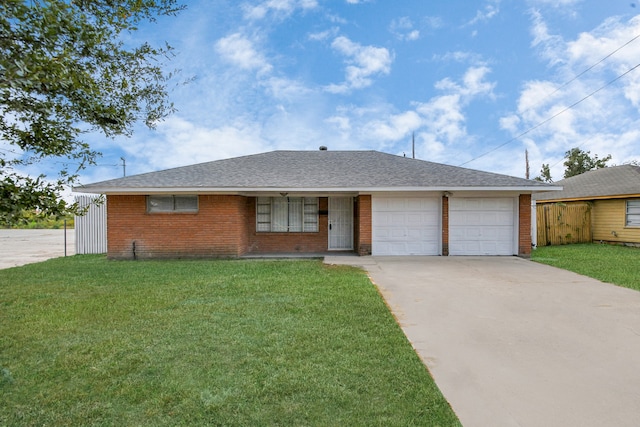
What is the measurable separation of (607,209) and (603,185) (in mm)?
2135

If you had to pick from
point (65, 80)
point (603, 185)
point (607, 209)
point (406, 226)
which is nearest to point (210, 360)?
point (65, 80)

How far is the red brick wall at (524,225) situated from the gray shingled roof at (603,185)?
7.78 meters

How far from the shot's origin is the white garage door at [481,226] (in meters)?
12.0

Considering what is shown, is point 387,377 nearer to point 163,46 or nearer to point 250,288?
point 250,288

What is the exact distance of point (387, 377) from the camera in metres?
3.25

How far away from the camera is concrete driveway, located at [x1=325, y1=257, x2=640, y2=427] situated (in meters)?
2.83

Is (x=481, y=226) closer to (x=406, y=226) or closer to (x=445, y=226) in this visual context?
(x=445, y=226)

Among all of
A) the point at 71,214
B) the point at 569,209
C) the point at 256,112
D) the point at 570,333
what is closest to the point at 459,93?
the point at 569,209

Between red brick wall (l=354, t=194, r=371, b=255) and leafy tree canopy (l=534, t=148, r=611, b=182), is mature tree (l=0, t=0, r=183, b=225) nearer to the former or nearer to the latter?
red brick wall (l=354, t=194, r=371, b=255)

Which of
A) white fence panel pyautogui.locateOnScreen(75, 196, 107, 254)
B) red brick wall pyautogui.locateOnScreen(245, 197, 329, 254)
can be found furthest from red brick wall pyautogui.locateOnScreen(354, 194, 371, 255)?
white fence panel pyautogui.locateOnScreen(75, 196, 107, 254)

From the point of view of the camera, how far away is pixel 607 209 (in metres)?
16.8

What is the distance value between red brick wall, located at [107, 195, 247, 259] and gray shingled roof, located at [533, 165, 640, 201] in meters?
17.7

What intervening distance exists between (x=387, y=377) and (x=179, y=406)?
186cm

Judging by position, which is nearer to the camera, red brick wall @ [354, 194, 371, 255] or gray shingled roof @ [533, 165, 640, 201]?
red brick wall @ [354, 194, 371, 255]
